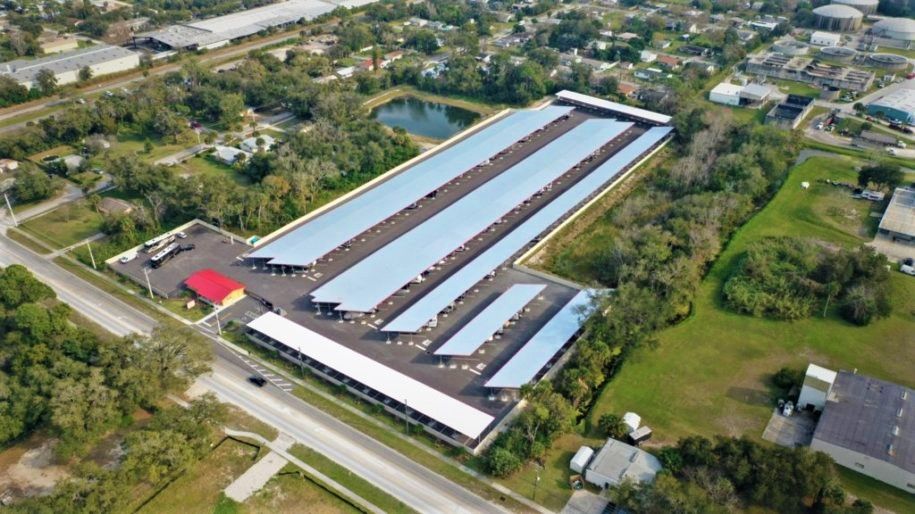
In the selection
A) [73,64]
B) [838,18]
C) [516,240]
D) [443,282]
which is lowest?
[443,282]

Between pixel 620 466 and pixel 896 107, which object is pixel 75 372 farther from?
pixel 896 107

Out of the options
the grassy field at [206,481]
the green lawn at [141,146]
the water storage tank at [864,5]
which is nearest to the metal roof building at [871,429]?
the grassy field at [206,481]

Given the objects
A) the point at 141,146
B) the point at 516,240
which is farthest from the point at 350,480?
the point at 141,146

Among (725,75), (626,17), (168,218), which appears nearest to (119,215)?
(168,218)

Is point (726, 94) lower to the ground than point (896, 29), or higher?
lower

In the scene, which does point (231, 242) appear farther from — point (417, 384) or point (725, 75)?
point (725, 75)

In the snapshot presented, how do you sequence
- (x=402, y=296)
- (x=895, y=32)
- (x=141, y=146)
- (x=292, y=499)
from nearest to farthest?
(x=292, y=499), (x=402, y=296), (x=141, y=146), (x=895, y=32)

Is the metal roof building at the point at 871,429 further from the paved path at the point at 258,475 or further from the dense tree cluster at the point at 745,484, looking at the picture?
Answer: the paved path at the point at 258,475
